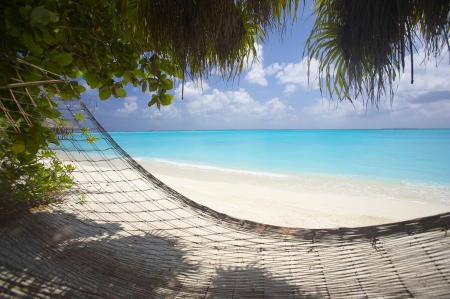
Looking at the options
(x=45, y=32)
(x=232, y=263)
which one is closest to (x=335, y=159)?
(x=232, y=263)

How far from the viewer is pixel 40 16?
0.84 m

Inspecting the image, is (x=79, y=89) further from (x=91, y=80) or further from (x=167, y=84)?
(x=167, y=84)

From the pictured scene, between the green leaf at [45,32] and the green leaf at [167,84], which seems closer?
the green leaf at [45,32]

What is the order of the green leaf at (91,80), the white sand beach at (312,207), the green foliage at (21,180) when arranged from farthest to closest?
the white sand beach at (312,207) → the green foliage at (21,180) → the green leaf at (91,80)

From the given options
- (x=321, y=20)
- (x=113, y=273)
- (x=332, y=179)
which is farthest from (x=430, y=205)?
(x=113, y=273)

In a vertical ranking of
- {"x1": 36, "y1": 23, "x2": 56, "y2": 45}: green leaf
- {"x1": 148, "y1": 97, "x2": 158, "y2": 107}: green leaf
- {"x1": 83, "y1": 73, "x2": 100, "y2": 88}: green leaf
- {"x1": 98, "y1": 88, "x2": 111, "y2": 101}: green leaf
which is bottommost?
{"x1": 148, "y1": 97, "x2": 158, "y2": 107}: green leaf

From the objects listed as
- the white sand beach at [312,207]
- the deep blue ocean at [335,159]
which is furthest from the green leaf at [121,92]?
the deep blue ocean at [335,159]

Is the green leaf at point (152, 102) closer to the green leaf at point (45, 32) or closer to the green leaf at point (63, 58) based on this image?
the green leaf at point (63, 58)

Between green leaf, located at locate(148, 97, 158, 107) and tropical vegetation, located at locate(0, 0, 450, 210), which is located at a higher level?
tropical vegetation, located at locate(0, 0, 450, 210)

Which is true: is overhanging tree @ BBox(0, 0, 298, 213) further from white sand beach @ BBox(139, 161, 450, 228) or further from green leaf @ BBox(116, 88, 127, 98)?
white sand beach @ BBox(139, 161, 450, 228)

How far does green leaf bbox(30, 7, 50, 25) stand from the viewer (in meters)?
0.83

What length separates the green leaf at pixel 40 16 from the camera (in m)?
0.83

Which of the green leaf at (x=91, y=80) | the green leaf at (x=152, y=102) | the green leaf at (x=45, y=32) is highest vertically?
the green leaf at (x=45, y=32)

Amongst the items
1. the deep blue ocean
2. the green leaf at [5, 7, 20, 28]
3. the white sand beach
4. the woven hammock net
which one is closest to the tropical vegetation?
the green leaf at [5, 7, 20, 28]
